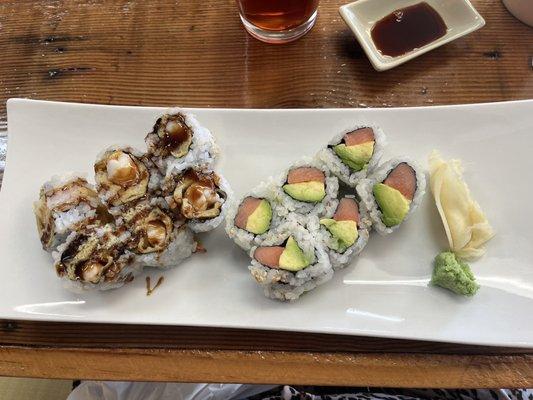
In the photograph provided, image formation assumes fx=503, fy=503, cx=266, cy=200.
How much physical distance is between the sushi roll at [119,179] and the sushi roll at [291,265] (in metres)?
0.48

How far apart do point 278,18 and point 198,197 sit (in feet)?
3.18

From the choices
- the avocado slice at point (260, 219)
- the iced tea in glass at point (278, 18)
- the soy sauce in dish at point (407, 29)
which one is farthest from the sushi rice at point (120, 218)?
the soy sauce in dish at point (407, 29)

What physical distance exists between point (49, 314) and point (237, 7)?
1.61 metres

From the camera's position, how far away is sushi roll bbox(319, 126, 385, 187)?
5.85 feet

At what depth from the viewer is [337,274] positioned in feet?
5.74

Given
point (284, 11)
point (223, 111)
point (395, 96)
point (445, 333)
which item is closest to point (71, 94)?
point (223, 111)

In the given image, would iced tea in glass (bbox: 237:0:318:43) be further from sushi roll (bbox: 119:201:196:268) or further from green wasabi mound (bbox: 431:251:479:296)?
green wasabi mound (bbox: 431:251:479:296)

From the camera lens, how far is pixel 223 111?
1957mm

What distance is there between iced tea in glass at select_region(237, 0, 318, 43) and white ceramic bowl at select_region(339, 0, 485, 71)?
0.17m

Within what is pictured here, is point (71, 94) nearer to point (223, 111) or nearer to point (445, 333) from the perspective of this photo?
point (223, 111)

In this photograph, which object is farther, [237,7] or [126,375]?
[237,7]

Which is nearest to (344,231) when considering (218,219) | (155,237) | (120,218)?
(218,219)

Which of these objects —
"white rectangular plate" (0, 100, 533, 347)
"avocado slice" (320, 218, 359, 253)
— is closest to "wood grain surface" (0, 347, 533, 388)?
"white rectangular plate" (0, 100, 533, 347)

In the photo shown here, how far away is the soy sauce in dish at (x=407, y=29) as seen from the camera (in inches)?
86.6
